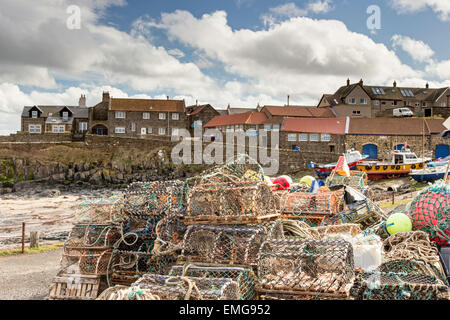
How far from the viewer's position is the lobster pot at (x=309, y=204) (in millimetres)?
7719

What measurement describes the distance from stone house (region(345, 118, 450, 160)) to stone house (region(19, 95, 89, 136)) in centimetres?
2631

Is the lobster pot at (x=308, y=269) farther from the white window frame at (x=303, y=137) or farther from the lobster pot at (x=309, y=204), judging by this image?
the white window frame at (x=303, y=137)

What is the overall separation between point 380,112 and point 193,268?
4120 centimetres

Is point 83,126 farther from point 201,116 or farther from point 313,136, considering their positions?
point 313,136

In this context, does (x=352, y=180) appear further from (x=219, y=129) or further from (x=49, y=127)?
(x=49, y=127)

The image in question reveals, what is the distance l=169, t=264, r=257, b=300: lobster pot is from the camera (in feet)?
14.6

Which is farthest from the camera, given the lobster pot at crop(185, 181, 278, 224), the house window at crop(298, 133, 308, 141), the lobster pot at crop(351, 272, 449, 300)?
the house window at crop(298, 133, 308, 141)

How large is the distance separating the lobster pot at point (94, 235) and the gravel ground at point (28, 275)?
919 mm

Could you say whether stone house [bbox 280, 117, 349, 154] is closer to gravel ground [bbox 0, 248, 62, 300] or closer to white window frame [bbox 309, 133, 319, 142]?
white window frame [bbox 309, 133, 319, 142]

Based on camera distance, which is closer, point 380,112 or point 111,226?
point 111,226

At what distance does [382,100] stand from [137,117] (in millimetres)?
25416

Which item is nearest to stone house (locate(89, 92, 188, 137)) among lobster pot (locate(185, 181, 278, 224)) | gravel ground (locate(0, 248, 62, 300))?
gravel ground (locate(0, 248, 62, 300))
